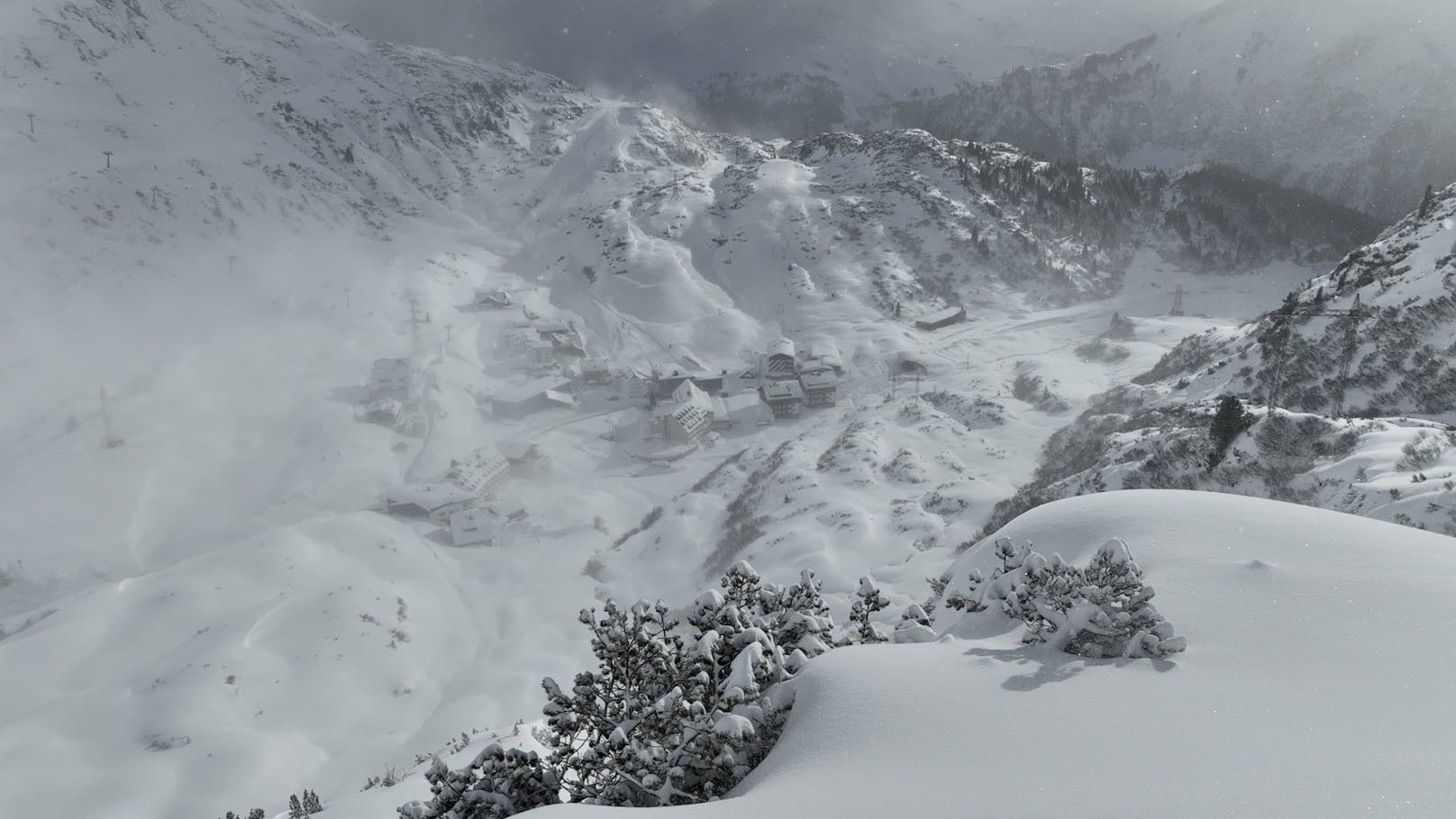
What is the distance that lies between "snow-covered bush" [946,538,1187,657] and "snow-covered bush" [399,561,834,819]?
3.16m

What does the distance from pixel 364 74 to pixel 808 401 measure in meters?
141

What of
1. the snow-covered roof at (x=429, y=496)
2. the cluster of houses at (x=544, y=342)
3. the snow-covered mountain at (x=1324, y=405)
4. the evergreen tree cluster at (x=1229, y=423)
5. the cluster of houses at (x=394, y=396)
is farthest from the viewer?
the cluster of houses at (x=544, y=342)

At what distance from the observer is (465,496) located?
179 feet

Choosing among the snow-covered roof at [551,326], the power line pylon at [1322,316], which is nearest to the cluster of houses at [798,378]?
the snow-covered roof at [551,326]

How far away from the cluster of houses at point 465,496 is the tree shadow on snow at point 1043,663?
4685 centimetres

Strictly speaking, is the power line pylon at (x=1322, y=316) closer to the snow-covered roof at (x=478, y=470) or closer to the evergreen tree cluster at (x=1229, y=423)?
the evergreen tree cluster at (x=1229, y=423)

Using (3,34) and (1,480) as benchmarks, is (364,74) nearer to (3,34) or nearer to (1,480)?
(3,34)

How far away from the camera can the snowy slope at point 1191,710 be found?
639 cm

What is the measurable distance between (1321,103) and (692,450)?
599 feet

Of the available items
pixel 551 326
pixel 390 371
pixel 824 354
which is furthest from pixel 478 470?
pixel 824 354

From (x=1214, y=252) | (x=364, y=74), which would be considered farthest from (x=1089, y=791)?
(x=364, y=74)

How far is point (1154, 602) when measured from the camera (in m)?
10.5

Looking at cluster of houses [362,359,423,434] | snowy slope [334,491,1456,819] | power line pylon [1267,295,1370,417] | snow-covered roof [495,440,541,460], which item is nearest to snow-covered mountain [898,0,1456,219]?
power line pylon [1267,295,1370,417]

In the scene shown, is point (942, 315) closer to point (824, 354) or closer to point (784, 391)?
point (824, 354)
